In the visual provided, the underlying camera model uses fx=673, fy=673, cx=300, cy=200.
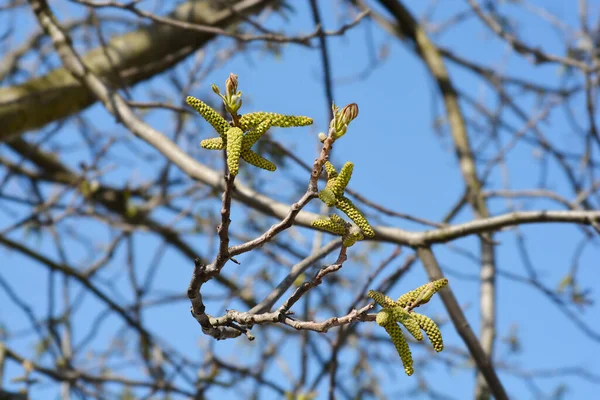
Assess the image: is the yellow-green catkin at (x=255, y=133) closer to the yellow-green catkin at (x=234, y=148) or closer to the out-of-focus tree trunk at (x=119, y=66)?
the yellow-green catkin at (x=234, y=148)

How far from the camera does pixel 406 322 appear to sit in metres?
1.02

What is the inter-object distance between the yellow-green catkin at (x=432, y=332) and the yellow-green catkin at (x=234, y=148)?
1.18ft

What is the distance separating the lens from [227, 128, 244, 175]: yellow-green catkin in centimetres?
94

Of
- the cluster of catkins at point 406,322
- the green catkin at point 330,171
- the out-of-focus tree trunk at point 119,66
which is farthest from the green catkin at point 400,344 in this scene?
the out-of-focus tree trunk at point 119,66

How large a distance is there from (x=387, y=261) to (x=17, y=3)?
363 cm

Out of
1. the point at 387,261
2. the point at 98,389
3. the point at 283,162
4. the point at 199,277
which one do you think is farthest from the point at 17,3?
the point at 199,277

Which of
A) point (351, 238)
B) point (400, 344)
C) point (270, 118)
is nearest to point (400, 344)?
point (400, 344)

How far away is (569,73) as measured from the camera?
14.2 ft

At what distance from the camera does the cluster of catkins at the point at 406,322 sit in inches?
39.3

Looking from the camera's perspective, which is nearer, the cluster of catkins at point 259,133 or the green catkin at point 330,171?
the cluster of catkins at point 259,133

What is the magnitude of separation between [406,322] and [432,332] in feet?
0.14

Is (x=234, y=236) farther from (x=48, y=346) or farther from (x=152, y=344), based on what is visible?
(x=48, y=346)

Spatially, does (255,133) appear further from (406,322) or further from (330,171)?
(406,322)

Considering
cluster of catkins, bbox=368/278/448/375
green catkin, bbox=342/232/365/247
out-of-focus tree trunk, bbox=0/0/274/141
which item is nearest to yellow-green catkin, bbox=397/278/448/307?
cluster of catkins, bbox=368/278/448/375
